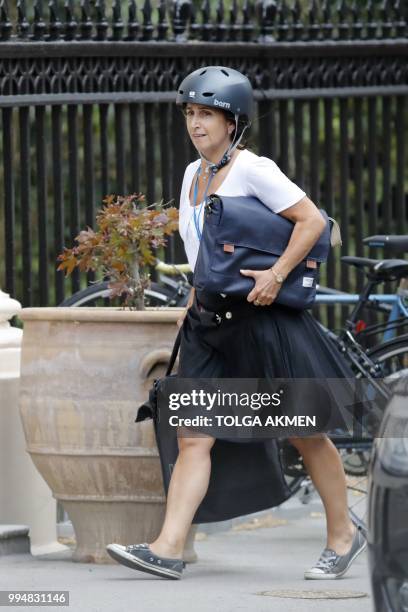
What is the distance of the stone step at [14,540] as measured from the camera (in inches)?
274

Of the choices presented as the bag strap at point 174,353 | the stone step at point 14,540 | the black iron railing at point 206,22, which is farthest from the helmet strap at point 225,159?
the black iron railing at point 206,22

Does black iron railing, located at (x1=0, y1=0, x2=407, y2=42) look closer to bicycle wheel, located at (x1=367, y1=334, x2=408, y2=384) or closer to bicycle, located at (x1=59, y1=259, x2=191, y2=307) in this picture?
bicycle, located at (x1=59, y1=259, x2=191, y2=307)

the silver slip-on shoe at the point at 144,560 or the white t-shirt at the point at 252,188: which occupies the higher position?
the white t-shirt at the point at 252,188

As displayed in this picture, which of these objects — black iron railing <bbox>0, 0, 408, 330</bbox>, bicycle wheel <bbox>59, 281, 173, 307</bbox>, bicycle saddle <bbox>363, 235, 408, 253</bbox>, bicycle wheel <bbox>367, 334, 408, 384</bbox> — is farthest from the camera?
bicycle wheel <bbox>59, 281, 173, 307</bbox>

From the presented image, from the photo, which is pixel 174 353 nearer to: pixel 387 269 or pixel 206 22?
pixel 387 269

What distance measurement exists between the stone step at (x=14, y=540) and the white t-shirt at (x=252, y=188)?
1.56 m

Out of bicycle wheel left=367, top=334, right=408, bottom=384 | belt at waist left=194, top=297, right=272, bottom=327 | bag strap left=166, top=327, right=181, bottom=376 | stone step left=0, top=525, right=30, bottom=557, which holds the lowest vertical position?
stone step left=0, top=525, right=30, bottom=557

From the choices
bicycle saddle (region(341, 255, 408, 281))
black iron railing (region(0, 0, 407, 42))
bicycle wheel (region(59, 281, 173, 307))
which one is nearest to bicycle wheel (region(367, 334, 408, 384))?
bicycle saddle (region(341, 255, 408, 281))

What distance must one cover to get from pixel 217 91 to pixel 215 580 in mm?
1920

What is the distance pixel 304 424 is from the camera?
631 centimetres

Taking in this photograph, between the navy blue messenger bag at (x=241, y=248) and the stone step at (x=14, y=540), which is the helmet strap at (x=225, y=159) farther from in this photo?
the stone step at (x=14, y=540)

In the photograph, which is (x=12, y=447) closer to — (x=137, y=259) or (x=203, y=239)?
(x=137, y=259)

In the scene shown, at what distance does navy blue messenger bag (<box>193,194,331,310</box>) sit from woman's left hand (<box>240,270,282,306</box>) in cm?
2

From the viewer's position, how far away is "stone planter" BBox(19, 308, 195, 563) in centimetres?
659
